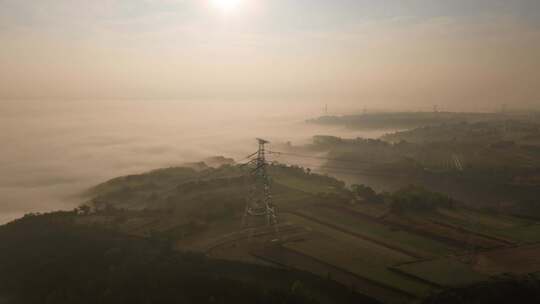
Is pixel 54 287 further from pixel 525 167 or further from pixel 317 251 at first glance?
pixel 525 167

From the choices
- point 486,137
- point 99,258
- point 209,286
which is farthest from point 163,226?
point 486,137

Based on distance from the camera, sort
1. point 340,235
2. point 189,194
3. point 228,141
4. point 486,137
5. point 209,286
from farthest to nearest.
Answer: point 228,141
point 486,137
point 189,194
point 340,235
point 209,286

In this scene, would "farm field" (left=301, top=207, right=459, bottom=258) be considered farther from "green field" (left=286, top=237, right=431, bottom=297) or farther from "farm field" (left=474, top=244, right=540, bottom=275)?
"green field" (left=286, top=237, right=431, bottom=297)

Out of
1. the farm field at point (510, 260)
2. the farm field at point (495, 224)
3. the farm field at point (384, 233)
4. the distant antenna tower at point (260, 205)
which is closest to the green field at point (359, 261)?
the farm field at point (384, 233)

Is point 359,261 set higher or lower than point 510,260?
higher

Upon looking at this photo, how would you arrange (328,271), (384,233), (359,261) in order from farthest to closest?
1. (384,233)
2. (359,261)
3. (328,271)

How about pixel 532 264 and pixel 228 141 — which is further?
pixel 228 141

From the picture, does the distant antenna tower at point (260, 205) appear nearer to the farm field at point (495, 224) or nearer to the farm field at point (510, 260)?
the farm field at point (510, 260)

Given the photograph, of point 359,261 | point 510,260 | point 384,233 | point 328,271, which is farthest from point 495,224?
point 328,271

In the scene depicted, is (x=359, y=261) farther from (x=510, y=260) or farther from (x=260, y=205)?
(x=260, y=205)

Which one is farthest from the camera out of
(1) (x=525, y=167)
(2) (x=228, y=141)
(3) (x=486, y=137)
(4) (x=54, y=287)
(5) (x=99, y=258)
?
(2) (x=228, y=141)
